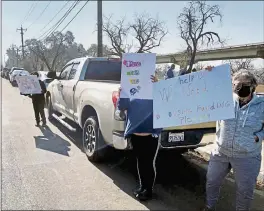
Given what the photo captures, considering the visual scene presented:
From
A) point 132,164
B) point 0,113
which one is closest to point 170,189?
point 132,164

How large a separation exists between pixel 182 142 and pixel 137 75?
4.84 ft

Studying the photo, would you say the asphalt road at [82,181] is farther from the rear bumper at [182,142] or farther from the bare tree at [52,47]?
the bare tree at [52,47]

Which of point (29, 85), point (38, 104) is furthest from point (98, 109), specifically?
point (29, 85)

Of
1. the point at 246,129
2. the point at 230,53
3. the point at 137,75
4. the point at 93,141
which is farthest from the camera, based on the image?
the point at 230,53

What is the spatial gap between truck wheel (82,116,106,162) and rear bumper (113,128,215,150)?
710mm

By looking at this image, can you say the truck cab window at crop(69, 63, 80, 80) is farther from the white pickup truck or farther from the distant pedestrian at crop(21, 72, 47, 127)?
the distant pedestrian at crop(21, 72, 47, 127)

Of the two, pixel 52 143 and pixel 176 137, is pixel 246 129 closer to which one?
pixel 176 137

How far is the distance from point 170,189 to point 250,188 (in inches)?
51.9

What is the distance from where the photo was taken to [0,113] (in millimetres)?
10773

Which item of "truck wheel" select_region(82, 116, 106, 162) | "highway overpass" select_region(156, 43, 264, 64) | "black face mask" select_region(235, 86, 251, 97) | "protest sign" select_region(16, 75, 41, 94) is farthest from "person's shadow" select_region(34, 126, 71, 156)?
"highway overpass" select_region(156, 43, 264, 64)

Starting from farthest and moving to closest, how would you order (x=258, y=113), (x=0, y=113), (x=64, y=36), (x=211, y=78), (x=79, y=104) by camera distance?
(x=64, y=36) < (x=0, y=113) < (x=79, y=104) < (x=211, y=78) < (x=258, y=113)

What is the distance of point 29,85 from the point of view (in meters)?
8.45

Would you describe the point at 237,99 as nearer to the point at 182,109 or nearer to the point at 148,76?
the point at 182,109

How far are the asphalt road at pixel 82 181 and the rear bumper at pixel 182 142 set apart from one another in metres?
0.53
